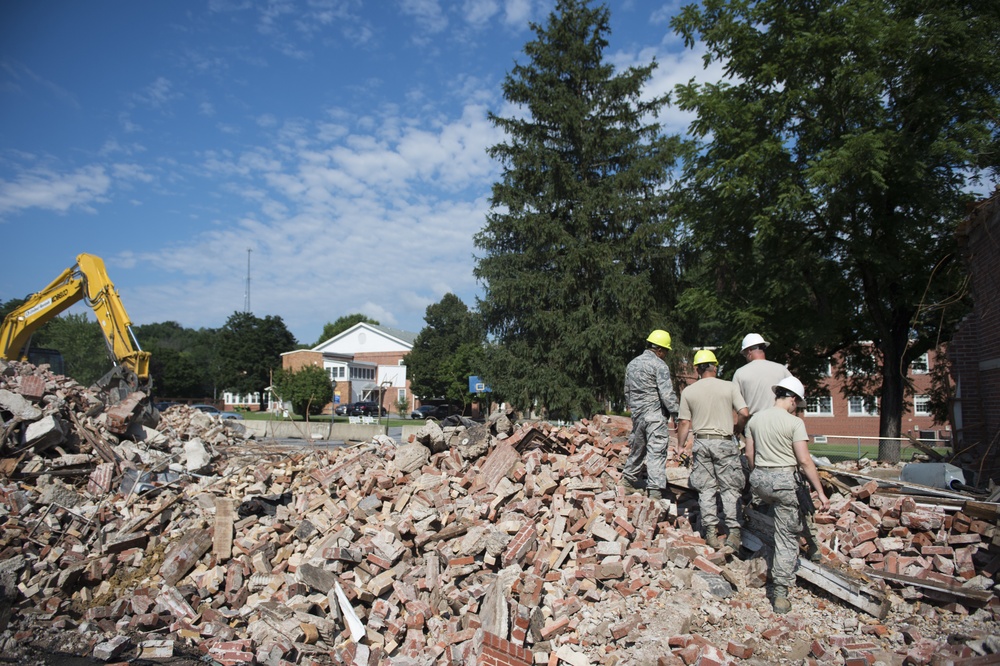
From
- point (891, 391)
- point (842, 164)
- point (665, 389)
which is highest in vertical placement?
point (842, 164)

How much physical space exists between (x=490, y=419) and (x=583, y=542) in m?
3.20

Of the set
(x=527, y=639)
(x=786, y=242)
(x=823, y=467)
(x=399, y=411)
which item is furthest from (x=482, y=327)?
(x=399, y=411)

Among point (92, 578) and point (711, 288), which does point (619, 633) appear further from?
point (711, 288)

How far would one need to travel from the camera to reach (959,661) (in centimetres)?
457

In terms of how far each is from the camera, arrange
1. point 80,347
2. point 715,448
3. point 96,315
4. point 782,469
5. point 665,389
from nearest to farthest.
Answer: point 782,469
point 715,448
point 665,389
point 96,315
point 80,347

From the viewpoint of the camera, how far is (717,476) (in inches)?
249

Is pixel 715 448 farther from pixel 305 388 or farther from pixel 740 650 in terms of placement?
pixel 305 388

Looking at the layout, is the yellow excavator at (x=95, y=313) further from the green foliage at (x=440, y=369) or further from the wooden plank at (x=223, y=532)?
the green foliage at (x=440, y=369)

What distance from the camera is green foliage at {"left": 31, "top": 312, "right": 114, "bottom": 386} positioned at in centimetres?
3262

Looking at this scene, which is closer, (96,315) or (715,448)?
(715,448)

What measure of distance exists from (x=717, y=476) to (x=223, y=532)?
601 centimetres

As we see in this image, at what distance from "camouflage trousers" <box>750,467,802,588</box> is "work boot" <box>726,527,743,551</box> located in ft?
2.29

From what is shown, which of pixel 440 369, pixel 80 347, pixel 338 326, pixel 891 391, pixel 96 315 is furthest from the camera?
pixel 338 326

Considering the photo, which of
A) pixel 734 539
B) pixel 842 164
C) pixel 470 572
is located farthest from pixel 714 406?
pixel 842 164
